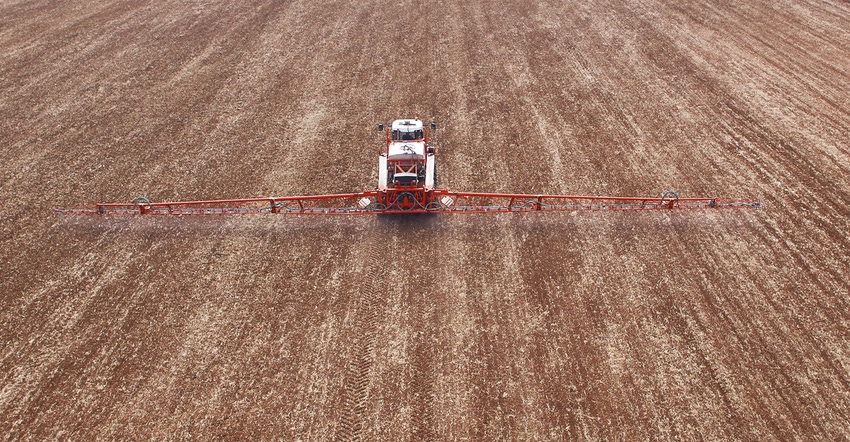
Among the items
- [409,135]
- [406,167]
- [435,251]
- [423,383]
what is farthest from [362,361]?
[409,135]

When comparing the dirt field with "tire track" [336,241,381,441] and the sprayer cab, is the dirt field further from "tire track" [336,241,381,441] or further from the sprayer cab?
the sprayer cab

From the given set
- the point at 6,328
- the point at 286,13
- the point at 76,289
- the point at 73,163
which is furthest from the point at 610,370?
the point at 286,13

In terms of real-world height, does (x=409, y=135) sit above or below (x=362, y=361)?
above

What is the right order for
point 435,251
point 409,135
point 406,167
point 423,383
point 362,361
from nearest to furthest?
point 423,383 < point 362,361 < point 435,251 < point 406,167 < point 409,135

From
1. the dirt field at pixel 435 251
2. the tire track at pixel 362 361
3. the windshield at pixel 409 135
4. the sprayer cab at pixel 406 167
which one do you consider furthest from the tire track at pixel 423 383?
the windshield at pixel 409 135

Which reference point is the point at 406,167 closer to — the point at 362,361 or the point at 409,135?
the point at 409,135

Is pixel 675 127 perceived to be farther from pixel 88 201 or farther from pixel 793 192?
pixel 88 201

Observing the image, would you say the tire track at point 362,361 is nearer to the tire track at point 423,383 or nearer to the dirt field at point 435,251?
the dirt field at point 435,251

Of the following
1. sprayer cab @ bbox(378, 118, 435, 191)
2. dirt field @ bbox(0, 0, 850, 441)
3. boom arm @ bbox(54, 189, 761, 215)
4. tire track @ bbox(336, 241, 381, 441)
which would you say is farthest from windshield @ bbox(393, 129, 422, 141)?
tire track @ bbox(336, 241, 381, 441)
